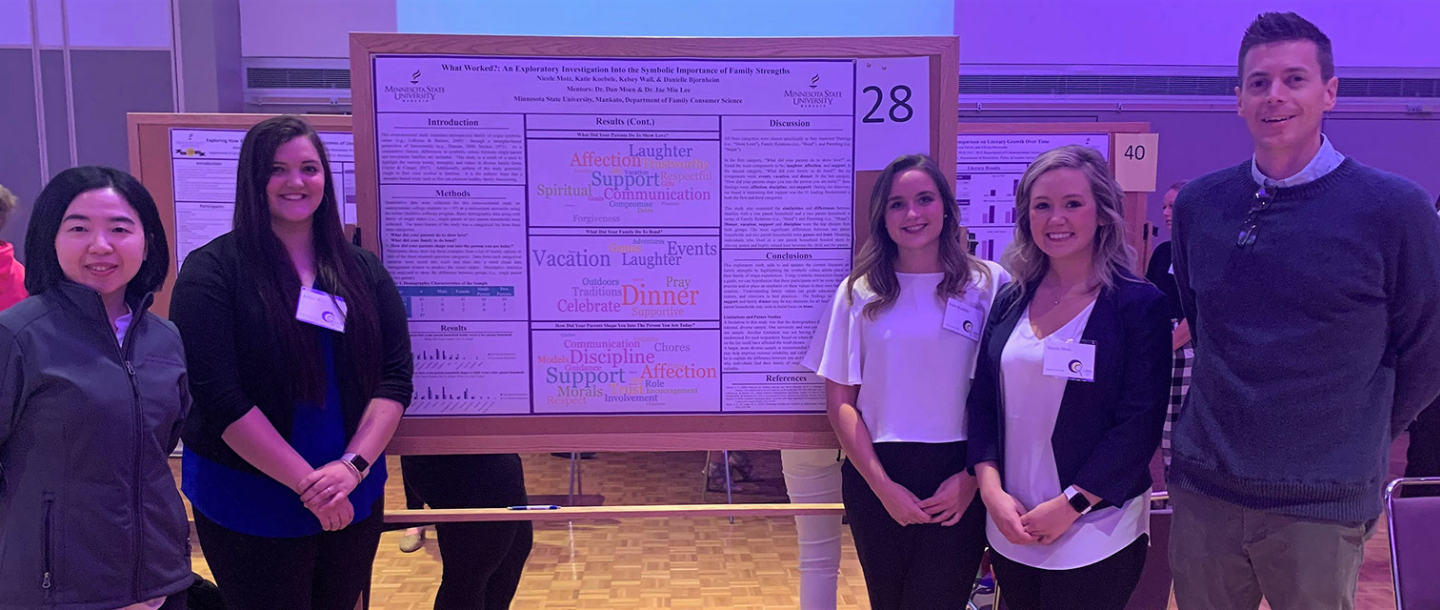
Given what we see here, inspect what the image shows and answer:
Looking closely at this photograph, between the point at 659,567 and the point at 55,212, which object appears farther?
the point at 659,567

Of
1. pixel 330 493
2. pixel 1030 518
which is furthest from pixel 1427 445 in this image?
pixel 330 493

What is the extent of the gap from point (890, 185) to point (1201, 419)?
2.80 feet

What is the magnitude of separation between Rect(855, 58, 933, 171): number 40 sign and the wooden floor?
208 cm

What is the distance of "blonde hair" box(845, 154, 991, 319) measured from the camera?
177cm

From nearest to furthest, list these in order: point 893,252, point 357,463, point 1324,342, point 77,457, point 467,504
→ point 77,457
point 1324,342
point 357,463
point 893,252
point 467,504

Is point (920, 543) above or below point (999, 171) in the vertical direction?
below

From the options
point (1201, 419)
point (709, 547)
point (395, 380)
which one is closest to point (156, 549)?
point (395, 380)

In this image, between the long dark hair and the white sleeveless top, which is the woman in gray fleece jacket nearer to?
the long dark hair

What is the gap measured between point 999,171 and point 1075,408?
202 cm

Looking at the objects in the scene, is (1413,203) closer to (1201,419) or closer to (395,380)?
(1201,419)

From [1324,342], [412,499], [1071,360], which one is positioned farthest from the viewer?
[412,499]

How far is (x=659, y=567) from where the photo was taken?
144 inches

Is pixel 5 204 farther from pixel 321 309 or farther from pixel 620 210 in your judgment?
pixel 620 210

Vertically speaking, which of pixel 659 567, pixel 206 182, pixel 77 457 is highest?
pixel 206 182
